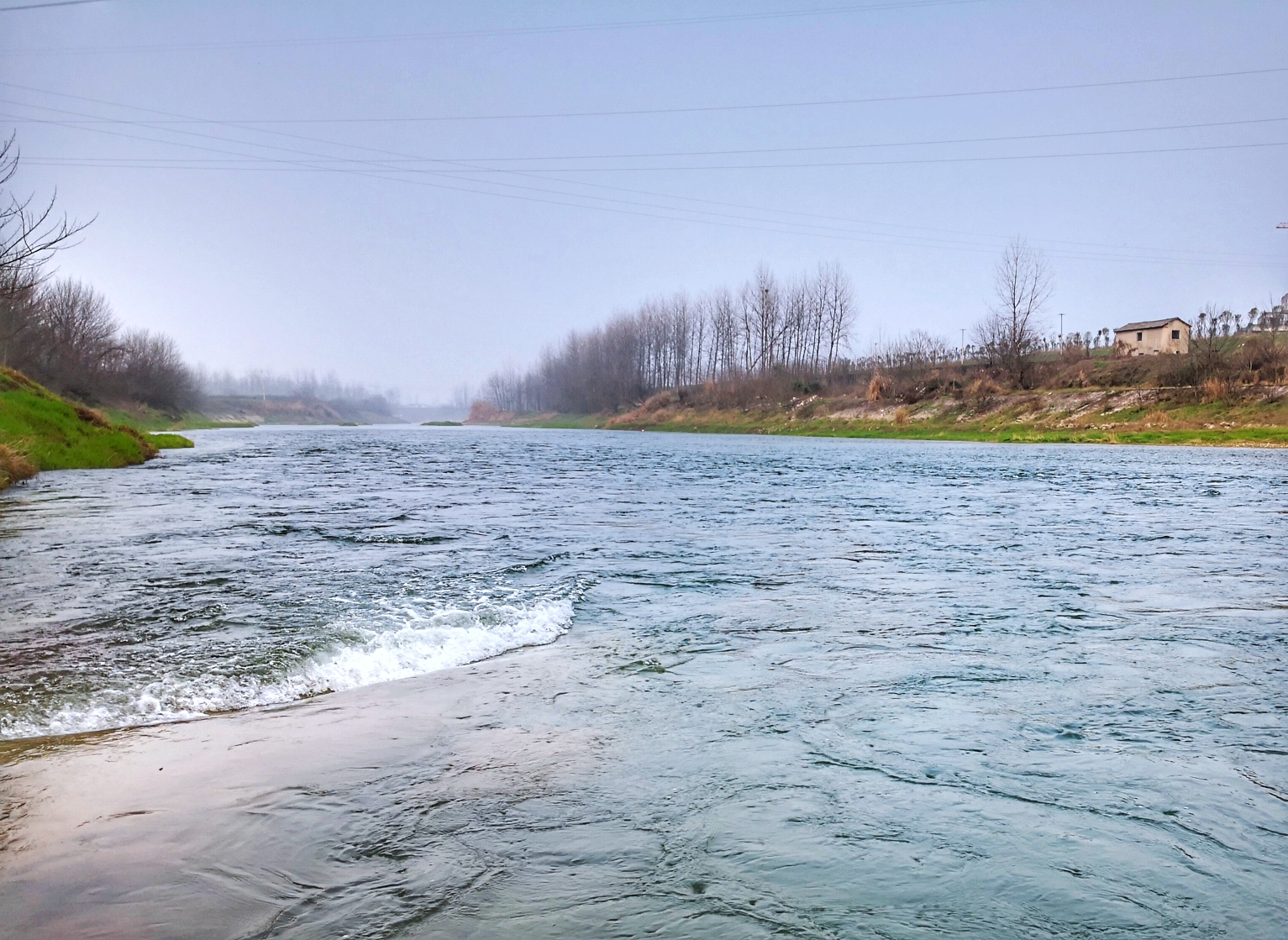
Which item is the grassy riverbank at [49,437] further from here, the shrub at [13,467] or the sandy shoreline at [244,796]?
the sandy shoreline at [244,796]

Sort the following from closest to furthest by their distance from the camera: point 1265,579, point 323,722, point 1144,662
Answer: point 323,722, point 1144,662, point 1265,579

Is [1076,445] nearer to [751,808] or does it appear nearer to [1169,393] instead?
[1169,393]

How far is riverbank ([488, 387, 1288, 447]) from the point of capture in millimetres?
42188

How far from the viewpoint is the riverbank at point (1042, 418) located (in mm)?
42188

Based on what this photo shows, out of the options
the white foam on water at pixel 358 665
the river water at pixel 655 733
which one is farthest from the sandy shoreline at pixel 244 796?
the white foam on water at pixel 358 665

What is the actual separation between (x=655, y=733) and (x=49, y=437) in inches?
1005

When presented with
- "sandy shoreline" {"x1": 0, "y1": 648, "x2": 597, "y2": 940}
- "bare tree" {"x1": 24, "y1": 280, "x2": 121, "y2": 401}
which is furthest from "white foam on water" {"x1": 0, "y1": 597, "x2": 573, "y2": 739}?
"bare tree" {"x1": 24, "y1": 280, "x2": 121, "y2": 401}

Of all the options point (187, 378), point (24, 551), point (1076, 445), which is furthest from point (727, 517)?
point (187, 378)

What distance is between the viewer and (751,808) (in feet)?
13.9

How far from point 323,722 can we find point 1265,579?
383 inches

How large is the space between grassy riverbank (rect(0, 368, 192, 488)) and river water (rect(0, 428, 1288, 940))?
37.1ft

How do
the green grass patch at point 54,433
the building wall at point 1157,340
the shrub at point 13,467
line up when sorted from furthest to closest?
the building wall at point 1157,340 → the green grass patch at point 54,433 → the shrub at point 13,467

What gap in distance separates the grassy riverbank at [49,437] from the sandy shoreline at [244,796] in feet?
56.8

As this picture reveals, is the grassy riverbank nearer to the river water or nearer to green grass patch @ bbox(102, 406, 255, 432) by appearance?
the river water
